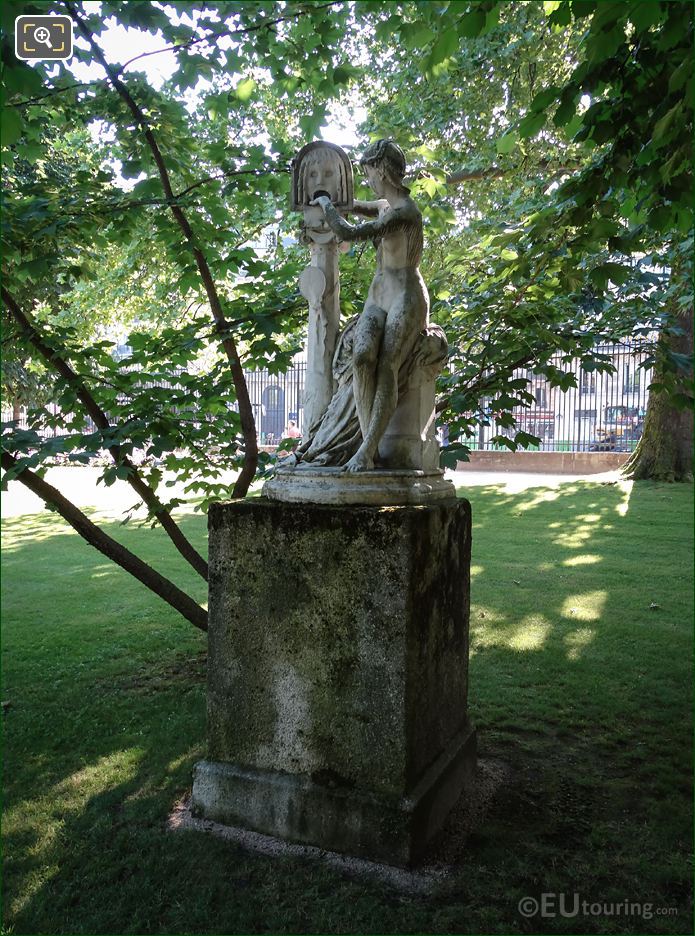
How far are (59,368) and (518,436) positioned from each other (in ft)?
10.6

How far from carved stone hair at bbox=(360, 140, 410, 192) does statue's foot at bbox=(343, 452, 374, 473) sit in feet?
4.35

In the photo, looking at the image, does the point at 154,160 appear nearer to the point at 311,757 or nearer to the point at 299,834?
the point at 311,757

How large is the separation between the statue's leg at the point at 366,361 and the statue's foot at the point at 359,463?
0.12 meters

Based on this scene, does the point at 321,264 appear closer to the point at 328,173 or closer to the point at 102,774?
the point at 328,173

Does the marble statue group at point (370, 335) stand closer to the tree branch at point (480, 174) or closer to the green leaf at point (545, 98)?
the green leaf at point (545, 98)

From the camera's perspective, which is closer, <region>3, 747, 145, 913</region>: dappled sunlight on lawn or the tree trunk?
<region>3, 747, 145, 913</region>: dappled sunlight on lawn

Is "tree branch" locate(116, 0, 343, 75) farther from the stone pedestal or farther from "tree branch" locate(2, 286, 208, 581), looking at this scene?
the stone pedestal

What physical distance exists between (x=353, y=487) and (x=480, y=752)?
202cm

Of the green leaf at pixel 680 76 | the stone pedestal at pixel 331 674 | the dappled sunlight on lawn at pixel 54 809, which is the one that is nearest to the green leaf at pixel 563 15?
the green leaf at pixel 680 76

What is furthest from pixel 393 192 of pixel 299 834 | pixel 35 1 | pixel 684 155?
pixel 299 834

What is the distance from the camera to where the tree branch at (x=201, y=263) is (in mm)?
4078

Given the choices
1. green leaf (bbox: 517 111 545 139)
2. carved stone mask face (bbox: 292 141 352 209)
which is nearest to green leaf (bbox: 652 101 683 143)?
green leaf (bbox: 517 111 545 139)

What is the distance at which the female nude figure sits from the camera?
3.40 m

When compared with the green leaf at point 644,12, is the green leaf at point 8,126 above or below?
below
